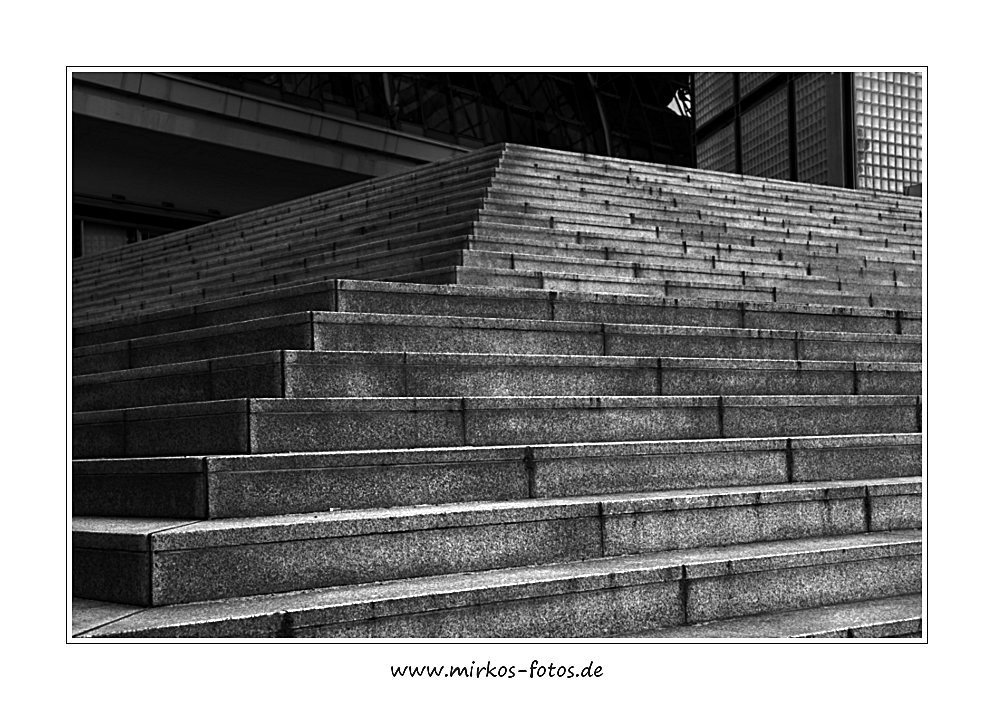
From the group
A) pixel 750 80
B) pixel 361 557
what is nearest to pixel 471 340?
pixel 361 557

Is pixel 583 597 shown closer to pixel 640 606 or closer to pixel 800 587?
pixel 640 606

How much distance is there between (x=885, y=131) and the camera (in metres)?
20.4

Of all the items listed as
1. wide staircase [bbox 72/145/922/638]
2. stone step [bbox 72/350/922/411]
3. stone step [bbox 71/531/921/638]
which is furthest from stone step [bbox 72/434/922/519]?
stone step [bbox 72/350/922/411]

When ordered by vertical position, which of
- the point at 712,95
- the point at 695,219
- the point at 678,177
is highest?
the point at 712,95

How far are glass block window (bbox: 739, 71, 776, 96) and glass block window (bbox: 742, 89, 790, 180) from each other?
1.40 ft

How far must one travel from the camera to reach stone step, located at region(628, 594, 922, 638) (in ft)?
14.6

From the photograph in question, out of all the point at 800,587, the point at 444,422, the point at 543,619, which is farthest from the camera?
the point at 444,422

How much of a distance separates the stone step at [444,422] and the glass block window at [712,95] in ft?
66.8

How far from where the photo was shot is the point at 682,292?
8602 mm

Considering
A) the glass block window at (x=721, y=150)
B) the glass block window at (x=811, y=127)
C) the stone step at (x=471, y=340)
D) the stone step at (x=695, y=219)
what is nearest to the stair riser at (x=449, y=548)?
the stone step at (x=471, y=340)

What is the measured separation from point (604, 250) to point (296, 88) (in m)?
22.5

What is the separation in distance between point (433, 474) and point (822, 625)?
1.89 m

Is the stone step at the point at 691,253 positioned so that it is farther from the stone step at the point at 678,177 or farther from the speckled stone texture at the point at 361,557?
the speckled stone texture at the point at 361,557

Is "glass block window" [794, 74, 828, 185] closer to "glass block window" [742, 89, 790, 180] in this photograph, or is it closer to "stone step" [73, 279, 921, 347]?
"glass block window" [742, 89, 790, 180]
